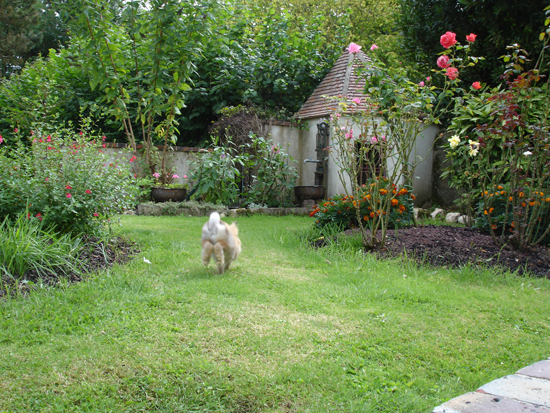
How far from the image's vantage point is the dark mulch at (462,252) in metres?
5.14

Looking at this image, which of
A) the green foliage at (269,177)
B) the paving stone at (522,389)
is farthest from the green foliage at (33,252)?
the green foliage at (269,177)

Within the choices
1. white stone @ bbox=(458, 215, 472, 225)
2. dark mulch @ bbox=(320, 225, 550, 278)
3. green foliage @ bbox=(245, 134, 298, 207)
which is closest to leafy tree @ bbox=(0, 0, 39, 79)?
green foliage @ bbox=(245, 134, 298, 207)

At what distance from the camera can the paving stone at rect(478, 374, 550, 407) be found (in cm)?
211

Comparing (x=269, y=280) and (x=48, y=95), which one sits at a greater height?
(x=48, y=95)

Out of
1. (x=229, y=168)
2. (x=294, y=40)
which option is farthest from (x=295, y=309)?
Answer: (x=294, y=40)

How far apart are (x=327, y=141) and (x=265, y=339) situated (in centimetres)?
939

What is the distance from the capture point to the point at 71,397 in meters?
2.28

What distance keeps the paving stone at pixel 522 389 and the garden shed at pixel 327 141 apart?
9.37m

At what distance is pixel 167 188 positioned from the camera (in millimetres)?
10133

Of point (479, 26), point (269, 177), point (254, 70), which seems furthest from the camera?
point (254, 70)

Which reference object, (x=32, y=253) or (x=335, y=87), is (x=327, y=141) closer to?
(x=335, y=87)

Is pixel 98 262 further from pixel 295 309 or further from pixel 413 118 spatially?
pixel 413 118

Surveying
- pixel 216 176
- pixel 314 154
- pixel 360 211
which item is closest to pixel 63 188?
pixel 360 211

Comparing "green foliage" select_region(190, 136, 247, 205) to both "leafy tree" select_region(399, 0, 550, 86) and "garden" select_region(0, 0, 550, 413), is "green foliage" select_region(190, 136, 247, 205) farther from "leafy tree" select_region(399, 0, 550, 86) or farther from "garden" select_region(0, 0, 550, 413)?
"leafy tree" select_region(399, 0, 550, 86)
